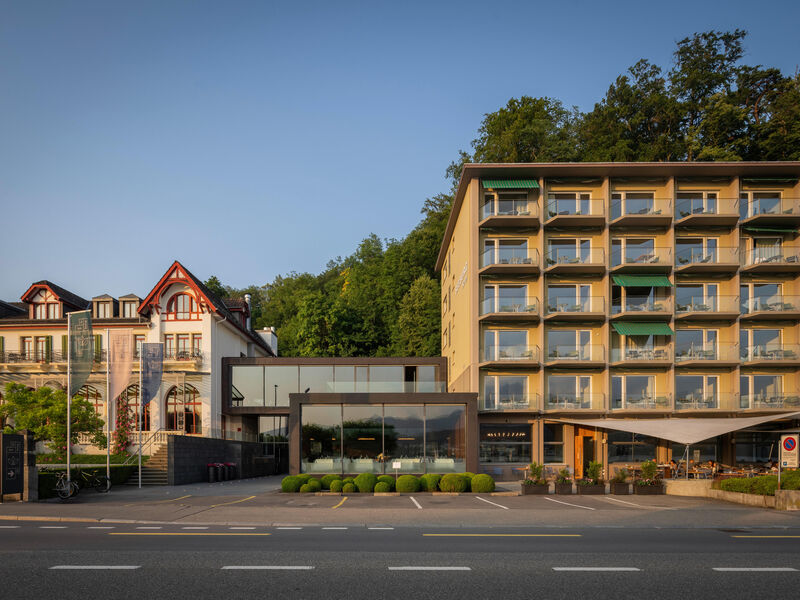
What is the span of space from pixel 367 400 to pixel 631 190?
20.6 m

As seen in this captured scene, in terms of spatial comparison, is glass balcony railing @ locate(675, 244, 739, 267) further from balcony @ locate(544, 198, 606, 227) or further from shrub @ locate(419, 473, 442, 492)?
shrub @ locate(419, 473, 442, 492)

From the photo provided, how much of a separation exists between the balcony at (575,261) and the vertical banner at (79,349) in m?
24.7

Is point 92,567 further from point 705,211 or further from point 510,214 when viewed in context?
point 705,211

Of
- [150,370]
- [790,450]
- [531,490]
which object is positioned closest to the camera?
[790,450]

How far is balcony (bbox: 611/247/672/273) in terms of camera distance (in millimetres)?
39469

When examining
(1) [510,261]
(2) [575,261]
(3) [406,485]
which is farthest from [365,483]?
(2) [575,261]

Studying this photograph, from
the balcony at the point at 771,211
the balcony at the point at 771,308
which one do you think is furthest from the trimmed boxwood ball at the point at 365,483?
the balcony at the point at 771,211

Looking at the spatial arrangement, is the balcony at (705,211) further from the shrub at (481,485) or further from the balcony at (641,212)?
the shrub at (481,485)

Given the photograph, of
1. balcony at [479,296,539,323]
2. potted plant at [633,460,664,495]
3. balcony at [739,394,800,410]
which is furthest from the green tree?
balcony at [739,394,800,410]

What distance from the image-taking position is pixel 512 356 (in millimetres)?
39500

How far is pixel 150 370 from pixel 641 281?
2715 centimetres

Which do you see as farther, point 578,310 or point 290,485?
point 578,310

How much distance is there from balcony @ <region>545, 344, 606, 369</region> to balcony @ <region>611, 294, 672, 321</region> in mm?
2239

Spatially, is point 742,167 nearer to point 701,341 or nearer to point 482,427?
point 701,341
